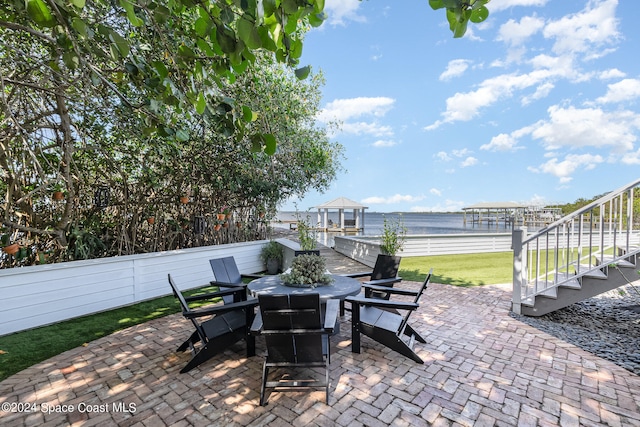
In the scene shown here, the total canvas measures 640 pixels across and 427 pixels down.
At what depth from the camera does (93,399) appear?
261 centimetres

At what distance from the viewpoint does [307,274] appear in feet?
12.8

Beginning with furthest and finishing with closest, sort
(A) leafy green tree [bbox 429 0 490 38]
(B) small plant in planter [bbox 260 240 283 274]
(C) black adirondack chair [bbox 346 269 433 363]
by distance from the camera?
1. (B) small plant in planter [bbox 260 240 283 274]
2. (C) black adirondack chair [bbox 346 269 433 363]
3. (A) leafy green tree [bbox 429 0 490 38]

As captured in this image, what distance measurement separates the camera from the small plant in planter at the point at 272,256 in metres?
8.56

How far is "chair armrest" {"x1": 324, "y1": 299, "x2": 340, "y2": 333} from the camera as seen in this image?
2804 mm

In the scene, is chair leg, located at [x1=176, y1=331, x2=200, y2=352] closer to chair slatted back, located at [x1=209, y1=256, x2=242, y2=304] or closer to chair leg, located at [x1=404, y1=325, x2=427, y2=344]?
chair slatted back, located at [x1=209, y1=256, x2=242, y2=304]

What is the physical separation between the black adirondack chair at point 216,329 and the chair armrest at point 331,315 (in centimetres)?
79

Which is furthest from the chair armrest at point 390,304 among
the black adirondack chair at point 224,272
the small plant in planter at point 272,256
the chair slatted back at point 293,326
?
the small plant in planter at point 272,256

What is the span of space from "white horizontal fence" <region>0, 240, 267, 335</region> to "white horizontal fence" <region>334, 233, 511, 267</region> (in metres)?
5.29

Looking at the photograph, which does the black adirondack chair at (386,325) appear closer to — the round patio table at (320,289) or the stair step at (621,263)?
the round patio table at (320,289)

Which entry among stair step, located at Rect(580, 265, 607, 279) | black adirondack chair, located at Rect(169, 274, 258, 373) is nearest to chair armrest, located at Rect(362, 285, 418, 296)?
black adirondack chair, located at Rect(169, 274, 258, 373)

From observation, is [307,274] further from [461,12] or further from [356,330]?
[461,12]

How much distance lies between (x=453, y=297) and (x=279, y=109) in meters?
5.14

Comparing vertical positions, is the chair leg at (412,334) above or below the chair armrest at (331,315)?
below

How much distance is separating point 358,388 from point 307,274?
1.53 meters
